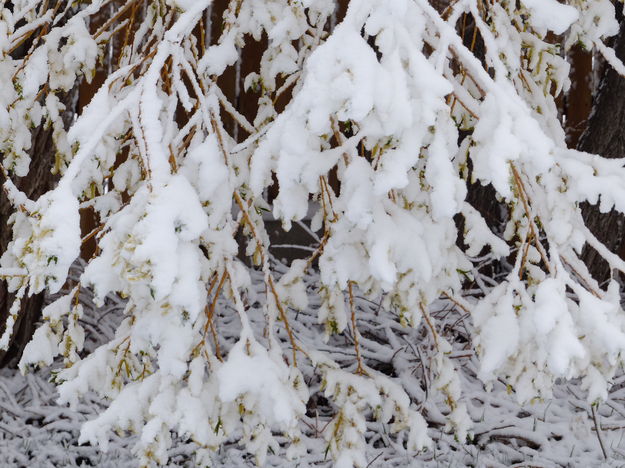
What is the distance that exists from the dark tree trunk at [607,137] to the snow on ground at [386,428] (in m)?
0.84

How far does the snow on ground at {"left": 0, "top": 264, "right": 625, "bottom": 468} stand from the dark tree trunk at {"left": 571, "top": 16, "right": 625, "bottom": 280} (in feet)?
2.76

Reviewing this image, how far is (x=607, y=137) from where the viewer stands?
3.92 metres

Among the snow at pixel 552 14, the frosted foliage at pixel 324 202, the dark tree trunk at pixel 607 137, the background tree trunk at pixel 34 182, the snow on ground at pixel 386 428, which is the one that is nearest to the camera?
the frosted foliage at pixel 324 202

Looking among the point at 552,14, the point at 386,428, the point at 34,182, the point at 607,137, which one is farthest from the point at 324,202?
the point at 607,137

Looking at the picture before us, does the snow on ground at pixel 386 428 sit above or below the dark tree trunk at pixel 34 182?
Result: below

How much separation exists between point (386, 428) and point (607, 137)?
1875 millimetres

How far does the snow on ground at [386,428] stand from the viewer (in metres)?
2.98

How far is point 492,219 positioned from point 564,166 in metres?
2.36

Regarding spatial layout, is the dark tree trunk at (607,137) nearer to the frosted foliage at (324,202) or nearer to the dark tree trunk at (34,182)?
the frosted foliage at (324,202)

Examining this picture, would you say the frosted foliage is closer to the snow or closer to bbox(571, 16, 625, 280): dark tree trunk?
the snow

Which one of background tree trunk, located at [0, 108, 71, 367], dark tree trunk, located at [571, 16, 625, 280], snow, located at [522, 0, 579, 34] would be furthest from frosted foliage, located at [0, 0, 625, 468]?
dark tree trunk, located at [571, 16, 625, 280]

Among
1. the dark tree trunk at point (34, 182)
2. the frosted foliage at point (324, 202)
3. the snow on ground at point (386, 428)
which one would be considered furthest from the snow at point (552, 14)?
the dark tree trunk at point (34, 182)

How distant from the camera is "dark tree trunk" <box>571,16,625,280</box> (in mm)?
3898

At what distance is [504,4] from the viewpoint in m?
2.63
